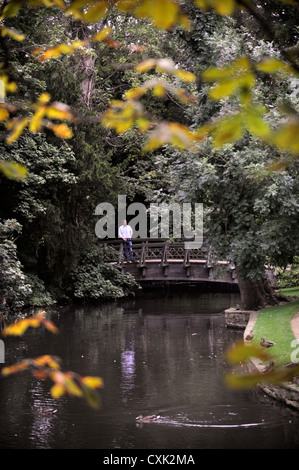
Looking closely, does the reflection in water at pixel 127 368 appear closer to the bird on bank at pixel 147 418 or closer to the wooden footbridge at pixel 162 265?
the bird on bank at pixel 147 418

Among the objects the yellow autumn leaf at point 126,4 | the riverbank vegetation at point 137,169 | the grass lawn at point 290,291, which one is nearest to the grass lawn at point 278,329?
the riverbank vegetation at point 137,169

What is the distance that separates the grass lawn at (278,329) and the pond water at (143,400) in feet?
2.75

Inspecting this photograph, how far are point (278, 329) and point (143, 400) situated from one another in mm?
4758

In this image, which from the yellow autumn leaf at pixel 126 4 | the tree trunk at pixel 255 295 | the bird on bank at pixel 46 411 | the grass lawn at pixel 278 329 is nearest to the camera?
the yellow autumn leaf at pixel 126 4

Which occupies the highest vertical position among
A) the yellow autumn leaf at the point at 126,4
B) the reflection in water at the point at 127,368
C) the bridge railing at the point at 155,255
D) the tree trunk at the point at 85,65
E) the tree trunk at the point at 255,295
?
the tree trunk at the point at 85,65

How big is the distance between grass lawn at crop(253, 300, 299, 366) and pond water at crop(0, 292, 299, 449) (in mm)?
839

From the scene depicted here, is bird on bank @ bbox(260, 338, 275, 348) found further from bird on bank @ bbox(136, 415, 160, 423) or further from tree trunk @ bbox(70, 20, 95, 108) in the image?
tree trunk @ bbox(70, 20, 95, 108)

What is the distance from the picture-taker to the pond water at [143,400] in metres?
8.23

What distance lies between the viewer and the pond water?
8.23 meters

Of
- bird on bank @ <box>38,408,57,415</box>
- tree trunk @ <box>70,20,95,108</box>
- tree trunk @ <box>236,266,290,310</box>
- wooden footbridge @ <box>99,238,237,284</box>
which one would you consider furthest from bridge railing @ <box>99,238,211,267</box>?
bird on bank @ <box>38,408,57,415</box>

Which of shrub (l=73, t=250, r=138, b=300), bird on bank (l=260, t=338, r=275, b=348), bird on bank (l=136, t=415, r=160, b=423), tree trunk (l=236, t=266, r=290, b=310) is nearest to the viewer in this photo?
bird on bank (l=136, t=415, r=160, b=423)

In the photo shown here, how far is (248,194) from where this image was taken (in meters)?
16.4

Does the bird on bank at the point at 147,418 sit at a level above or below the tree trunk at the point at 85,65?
below
